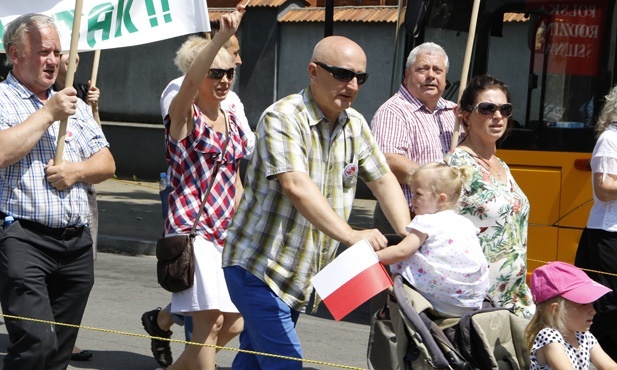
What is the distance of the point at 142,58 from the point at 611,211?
525 inches

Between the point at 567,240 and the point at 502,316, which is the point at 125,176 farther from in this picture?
the point at 502,316

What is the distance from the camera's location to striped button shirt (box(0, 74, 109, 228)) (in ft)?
15.4

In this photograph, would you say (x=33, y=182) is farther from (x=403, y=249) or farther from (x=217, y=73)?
(x=403, y=249)

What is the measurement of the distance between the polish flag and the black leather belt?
1.44 metres

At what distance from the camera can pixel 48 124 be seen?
4.57m

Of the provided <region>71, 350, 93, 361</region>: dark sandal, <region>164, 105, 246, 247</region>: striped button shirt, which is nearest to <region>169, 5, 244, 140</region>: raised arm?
<region>164, 105, 246, 247</region>: striped button shirt

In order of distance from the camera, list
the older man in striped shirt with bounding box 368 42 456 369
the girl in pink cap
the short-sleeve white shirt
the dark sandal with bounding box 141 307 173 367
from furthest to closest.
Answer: the dark sandal with bounding box 141 307 173 367 < the older man in striped shirt with bounding box 368 42 456 369 < the short-sleeve white shirt < the girl in pink cap

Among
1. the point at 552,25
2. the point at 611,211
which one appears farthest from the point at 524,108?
the point at 611,211

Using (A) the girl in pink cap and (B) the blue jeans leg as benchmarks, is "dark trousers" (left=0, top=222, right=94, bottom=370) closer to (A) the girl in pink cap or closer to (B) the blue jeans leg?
(B) the blue jeans leg

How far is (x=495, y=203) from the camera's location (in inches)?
192

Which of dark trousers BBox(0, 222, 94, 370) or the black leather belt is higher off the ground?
the black leather belt

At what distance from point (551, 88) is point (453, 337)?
3.99 meters

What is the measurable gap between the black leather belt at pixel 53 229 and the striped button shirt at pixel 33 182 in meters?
0.02

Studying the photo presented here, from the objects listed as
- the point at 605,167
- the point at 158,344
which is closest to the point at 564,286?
the point at 605,167
